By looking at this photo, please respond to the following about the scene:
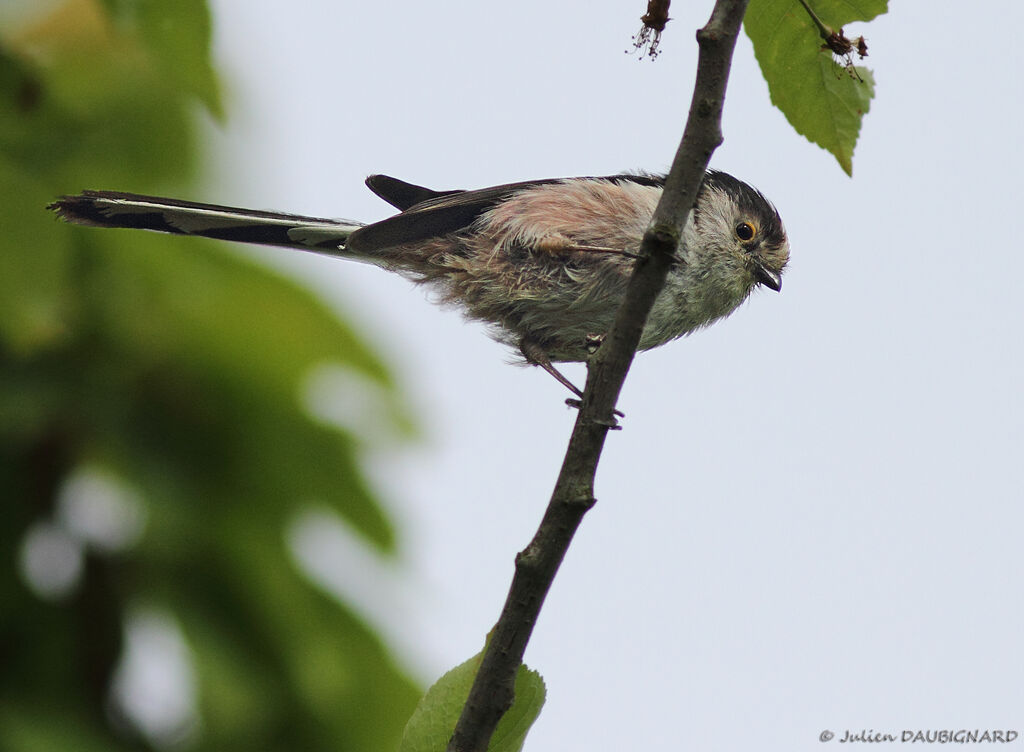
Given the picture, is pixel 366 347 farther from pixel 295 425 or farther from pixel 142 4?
pixel 142 4

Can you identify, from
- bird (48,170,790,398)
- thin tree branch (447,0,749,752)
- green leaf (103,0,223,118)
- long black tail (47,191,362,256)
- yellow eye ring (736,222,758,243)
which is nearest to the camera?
thin tree branch (447,0,749,752)

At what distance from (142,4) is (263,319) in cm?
280

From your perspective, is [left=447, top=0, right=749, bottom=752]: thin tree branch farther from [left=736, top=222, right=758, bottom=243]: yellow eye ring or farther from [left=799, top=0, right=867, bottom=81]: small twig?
[left=736, top=222, right=758, bottom=243]: yellow eye ring

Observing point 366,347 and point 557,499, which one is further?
point 366,347

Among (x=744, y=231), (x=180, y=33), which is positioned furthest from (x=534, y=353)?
(x=180, y=33)

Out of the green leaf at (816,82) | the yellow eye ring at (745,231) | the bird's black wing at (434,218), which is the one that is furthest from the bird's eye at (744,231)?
the green leaf at (816,82)

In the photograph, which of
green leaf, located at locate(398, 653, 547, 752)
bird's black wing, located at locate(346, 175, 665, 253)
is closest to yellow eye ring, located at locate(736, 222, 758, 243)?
bird's black wing, located at locate(346, 175, 665, 253)

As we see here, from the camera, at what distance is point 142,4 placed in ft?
10.2

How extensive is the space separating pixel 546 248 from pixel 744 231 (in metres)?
1.09

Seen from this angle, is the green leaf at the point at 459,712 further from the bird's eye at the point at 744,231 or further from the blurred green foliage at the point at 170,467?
the bird's eye at the point at 744,231

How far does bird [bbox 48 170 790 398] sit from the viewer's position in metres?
4.29

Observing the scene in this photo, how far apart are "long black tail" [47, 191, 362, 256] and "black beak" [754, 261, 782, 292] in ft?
6.20

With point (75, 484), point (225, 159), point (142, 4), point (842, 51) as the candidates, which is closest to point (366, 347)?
point (225, 159)

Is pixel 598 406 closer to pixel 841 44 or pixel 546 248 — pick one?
pixel 841 44
